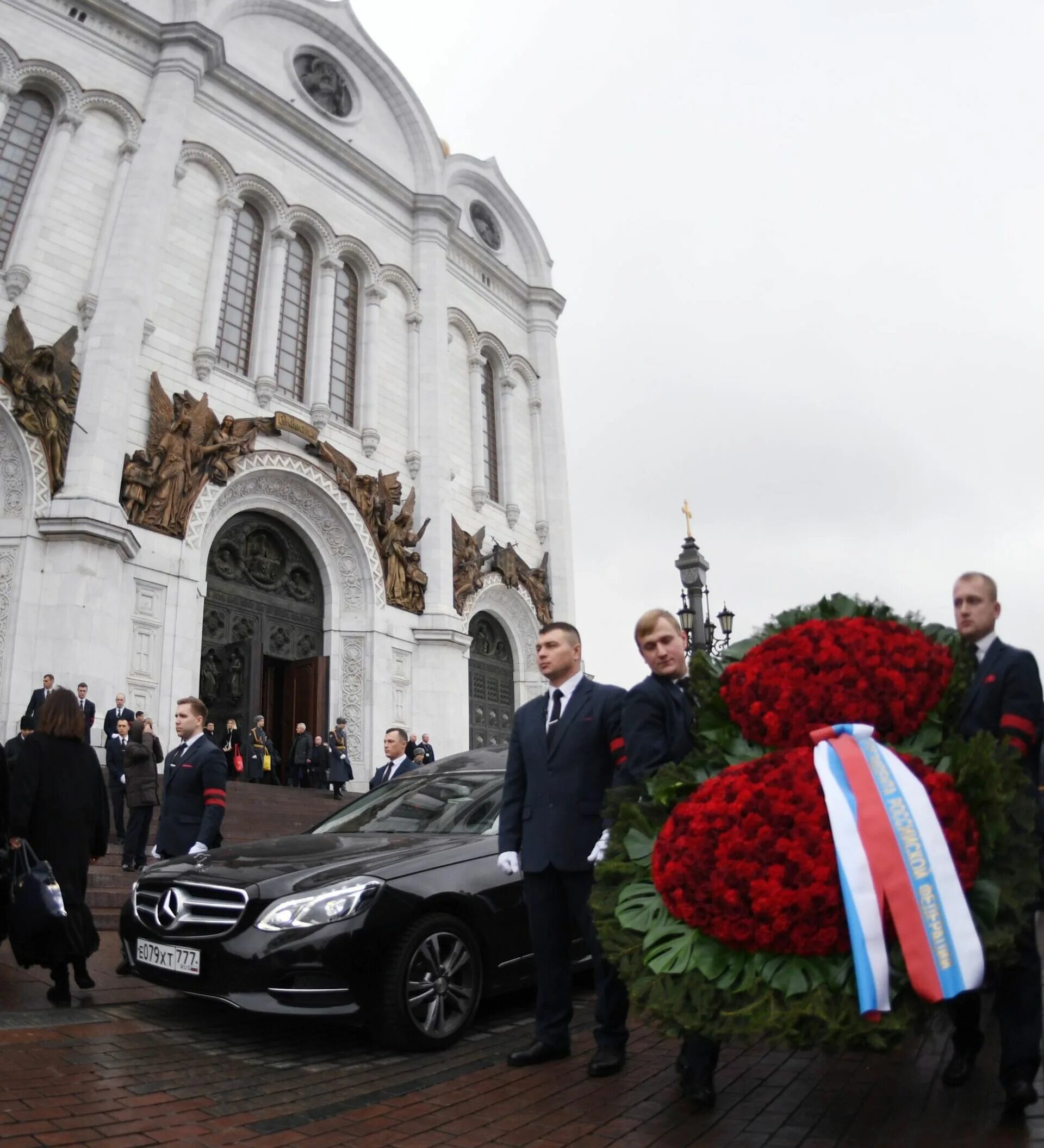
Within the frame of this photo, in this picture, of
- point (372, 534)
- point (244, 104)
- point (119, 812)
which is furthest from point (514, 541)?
point (119, 812)

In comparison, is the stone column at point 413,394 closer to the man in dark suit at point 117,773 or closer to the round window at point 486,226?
the round window at point 486,226

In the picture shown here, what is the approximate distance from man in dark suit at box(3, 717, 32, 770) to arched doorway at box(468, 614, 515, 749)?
11142mm

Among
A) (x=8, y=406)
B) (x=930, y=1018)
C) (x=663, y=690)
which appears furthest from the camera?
(x=8, y=406)

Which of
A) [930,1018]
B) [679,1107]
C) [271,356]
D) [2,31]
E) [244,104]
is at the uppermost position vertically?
[244,104]

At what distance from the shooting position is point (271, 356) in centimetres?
1900

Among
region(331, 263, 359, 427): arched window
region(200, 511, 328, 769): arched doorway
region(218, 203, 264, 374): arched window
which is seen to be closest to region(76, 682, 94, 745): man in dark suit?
region(200, 511, 328, 769): arched doorway

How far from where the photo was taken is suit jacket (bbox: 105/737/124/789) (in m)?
11.2

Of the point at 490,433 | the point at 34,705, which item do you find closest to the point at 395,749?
the point at 34,705

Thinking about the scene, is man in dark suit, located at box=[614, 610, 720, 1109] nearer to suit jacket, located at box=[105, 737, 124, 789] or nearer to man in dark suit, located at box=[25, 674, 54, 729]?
suit jacket, located at box=[105, 737, 124, 789]

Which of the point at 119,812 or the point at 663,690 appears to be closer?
the point at 663,690

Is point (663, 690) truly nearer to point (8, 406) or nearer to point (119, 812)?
point (119, 812)

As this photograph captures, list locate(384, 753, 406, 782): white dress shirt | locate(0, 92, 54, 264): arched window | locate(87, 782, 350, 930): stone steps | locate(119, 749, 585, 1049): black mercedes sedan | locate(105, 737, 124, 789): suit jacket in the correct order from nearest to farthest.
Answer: locate(119, 749, 585, 1049): black mercedes sedan, locate(87, 782, 350, 930): stone steps, locate(384, 753, 406, 782): white dress shirt, locate(105, 737, 124, 789): suit jacket, locate(0, 92, 54, 264): arched window

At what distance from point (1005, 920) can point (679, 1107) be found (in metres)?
1.44

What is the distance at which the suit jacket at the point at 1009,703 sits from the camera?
334 cm
